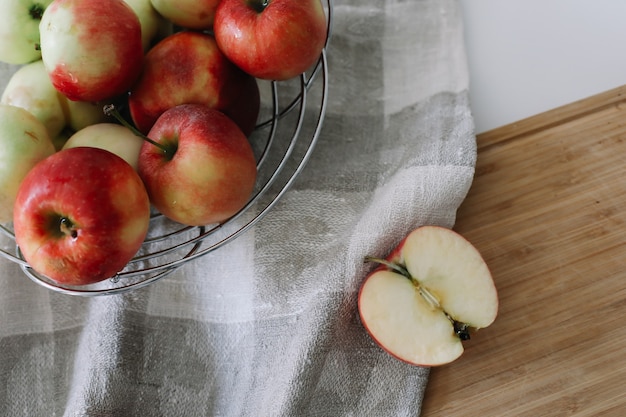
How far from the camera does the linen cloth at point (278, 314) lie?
724mm

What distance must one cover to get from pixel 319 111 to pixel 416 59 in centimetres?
15

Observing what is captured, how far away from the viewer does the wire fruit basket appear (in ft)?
2.46

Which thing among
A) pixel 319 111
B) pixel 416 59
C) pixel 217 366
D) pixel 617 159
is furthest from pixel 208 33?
pixel 617 159

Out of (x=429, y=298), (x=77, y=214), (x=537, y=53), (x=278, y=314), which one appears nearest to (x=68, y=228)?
(x=77, y=214)

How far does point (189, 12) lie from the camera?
74cm

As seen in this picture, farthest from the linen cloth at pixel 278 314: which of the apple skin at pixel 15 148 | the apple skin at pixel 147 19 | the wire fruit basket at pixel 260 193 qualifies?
the apple skin at pixel 147 19

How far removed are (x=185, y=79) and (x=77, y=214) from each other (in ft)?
0.62

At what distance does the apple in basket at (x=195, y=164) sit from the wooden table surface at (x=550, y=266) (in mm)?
275

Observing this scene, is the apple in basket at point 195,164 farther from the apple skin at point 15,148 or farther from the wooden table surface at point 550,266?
the wooden table surface at point 550,266

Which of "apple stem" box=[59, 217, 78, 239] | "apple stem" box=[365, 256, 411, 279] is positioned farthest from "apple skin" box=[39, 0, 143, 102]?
"apple stem" box=[365, 256, 411, 279]

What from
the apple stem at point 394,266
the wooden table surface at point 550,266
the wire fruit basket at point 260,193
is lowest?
the wooden table surface at point 550,266

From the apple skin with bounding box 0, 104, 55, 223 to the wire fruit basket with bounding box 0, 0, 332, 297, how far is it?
0.23ft

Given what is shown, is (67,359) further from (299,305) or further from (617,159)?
(617,159)

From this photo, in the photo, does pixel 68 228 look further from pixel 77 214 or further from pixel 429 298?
pixel 429 298
